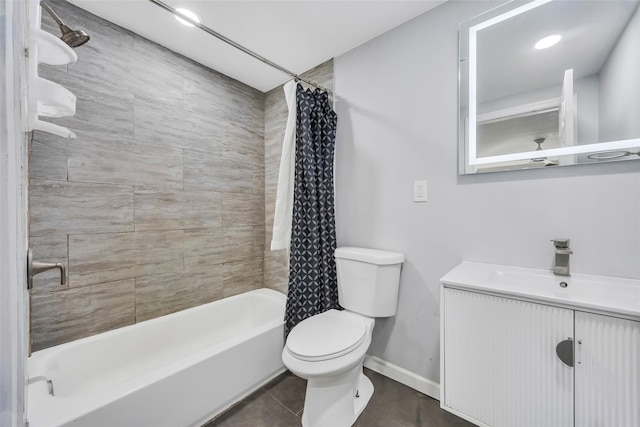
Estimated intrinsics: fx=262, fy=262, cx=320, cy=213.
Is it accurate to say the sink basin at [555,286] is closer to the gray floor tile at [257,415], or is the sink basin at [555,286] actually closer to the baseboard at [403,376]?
the baseboard at [403,376]

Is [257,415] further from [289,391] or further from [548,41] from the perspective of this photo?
[548,41]

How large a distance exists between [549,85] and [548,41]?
203 millimetres

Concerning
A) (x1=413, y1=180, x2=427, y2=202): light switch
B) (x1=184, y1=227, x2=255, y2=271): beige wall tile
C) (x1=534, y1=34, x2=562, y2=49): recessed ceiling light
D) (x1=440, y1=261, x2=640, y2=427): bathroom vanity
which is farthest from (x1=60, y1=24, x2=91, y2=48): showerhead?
(x1=534, y1=34, x2=562, y2=49): recessed ceiling light

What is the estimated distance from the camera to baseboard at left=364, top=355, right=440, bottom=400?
4.98 feet

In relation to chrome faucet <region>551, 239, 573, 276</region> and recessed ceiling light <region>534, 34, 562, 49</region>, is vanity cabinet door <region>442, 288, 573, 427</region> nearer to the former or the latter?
chrome faucet <region>551, 239, 573, 276</region>

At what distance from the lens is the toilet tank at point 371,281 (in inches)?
61.1

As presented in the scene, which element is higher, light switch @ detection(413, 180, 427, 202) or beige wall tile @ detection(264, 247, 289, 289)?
light switch @ detection(413, 180, 427, 202)

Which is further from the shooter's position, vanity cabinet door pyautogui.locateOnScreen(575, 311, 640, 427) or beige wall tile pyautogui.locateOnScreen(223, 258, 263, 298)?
beige wall tile pyautogui.locateOnScreen(223, 258, 263, 298)

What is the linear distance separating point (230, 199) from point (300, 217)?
0.82 m

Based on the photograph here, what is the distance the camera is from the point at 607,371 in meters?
0.80

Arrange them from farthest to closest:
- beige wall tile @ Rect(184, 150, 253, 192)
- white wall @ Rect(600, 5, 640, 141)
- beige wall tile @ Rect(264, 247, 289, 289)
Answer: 1. beige wall tile @ Rect(264, 247, 289, 289)
2. beige wall tile @ Rect(184, 150, 253, 192)
3. white wall @ Rect(600, 5, 640, 141)

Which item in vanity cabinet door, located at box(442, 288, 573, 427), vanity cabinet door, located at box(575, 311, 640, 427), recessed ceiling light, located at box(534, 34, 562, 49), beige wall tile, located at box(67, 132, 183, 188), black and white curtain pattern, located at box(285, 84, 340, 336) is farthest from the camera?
black and white curtain pattern, located at box(285, 84, 340, 336)

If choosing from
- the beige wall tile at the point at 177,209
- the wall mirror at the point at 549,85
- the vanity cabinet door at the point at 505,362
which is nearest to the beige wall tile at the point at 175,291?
the beige wall tile at the point at 177,209

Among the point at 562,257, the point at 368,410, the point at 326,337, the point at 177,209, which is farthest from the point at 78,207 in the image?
the point at 562,257
